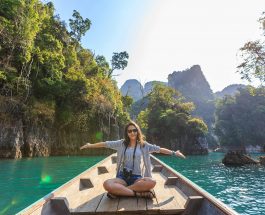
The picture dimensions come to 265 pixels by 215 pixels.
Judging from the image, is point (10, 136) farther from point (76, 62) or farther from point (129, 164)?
point (129, 164)

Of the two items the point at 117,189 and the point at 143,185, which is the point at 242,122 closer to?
the point at 143,185

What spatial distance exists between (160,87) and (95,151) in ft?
83.9

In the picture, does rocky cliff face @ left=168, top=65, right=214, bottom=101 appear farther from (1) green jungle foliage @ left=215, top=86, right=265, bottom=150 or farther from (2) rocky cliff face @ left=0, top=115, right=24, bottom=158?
(2) rocky cliff face @ left=0, top=115, right=24, bottom=158

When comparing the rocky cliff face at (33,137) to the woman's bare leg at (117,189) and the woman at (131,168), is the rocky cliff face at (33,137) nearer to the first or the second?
the woman at (131,168)

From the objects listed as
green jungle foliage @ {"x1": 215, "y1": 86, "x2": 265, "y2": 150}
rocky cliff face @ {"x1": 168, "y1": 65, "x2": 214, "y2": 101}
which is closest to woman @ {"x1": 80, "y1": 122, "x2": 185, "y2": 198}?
green jungle foliage @ {"x1": 215, "y1": 86, "x2": 265, "y2": 150}

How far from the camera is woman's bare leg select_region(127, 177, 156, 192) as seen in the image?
Result: 482 cm

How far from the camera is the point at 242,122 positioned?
76.0 m

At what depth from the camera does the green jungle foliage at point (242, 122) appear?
243 feet

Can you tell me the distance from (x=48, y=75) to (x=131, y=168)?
29042 mm

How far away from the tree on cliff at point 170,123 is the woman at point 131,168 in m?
48.8

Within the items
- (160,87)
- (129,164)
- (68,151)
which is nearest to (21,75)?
(68,151)

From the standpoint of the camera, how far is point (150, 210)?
4109 millimetres

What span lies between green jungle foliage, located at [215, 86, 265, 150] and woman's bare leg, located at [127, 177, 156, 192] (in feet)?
232

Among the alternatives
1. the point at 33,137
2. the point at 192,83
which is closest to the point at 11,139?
the point at 33,137
